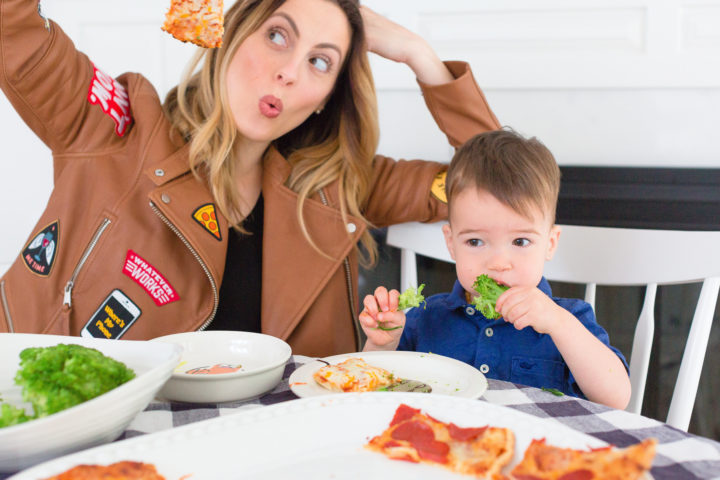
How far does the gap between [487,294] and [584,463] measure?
531 millimetres

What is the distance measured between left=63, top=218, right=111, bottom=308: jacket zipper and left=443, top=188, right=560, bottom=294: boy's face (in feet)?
2.82

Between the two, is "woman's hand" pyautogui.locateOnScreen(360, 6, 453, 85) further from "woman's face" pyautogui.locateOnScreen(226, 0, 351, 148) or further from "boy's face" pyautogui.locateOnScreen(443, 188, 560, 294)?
"boy's face" pyautogui.locateOnScreen(443, 188, 560, 294)

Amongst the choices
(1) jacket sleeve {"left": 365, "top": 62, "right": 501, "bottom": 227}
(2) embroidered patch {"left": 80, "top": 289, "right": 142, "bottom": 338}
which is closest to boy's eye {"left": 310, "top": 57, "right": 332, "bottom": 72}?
(1) jacket sleeve {"left": 365, "top": 62, "right": 501, "bottom": 227}

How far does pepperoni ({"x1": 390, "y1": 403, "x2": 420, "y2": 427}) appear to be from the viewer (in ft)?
2.40

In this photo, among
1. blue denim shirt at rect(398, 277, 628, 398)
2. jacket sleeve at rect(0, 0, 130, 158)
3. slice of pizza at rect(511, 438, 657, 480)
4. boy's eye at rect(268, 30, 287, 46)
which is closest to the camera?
slice of pizza at rect(511, 438, 657, 480)

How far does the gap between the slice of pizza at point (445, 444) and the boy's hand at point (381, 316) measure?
1.49 feet

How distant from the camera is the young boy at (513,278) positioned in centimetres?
112

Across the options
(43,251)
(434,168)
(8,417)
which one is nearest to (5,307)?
(43,251)

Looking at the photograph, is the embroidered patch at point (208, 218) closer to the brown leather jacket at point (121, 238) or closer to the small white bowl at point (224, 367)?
the brown leather jacket at point (121, 238)

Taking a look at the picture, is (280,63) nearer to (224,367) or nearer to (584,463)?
(224,367)

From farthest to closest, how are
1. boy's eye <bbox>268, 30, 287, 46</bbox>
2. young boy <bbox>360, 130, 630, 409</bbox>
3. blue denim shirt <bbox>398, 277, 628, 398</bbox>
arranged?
boy's eye <bbox>268, 30, 287, 46</bbox>, blue denim shirt <bbox>398, 277, 628, 398</bbox>, young boy <bbox>360, 130, 630, 409</bbox>

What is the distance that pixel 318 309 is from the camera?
1.72m

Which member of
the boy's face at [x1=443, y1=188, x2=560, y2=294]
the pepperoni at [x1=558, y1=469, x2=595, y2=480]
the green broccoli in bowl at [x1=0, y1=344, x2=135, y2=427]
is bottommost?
the pepperoni at [x1=558, y1=469, x2=595, y2=480]

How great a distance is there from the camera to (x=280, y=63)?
1596mm
